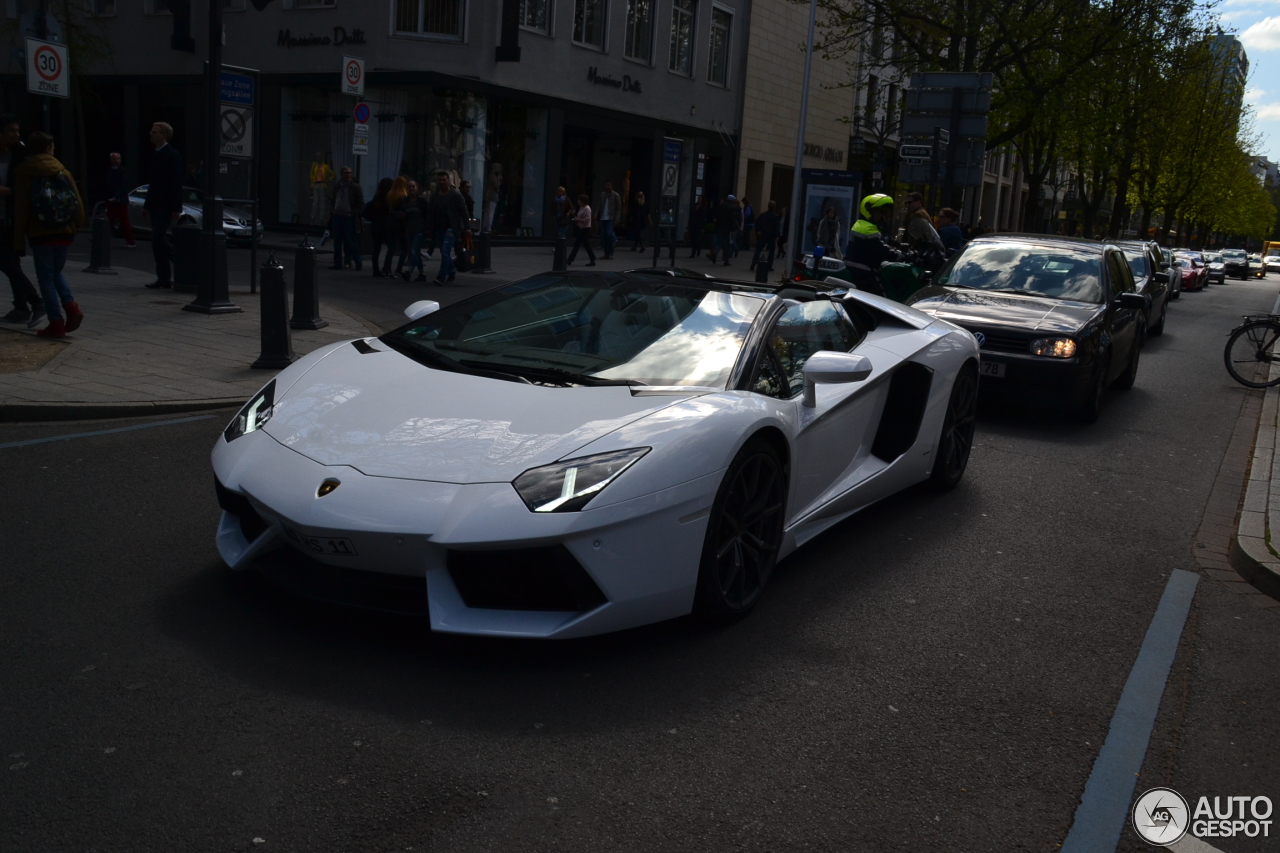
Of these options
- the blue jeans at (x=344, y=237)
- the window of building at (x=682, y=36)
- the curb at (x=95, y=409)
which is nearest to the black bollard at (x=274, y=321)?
the curb at (x=95, y=409)

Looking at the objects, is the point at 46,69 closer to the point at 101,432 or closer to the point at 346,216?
the point at 346,216

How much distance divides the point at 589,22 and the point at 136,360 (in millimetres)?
25639

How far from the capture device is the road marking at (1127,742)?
3.07 meters

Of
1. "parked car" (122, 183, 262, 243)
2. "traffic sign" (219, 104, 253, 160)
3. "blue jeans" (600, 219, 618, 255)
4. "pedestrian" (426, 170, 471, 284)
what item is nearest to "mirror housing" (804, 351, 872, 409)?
"traffic sign" (219, 104, 253, 160)

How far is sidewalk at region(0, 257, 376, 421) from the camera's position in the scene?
25.0 ft

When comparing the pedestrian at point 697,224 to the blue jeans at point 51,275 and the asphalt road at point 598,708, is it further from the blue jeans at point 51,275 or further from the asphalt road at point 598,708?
the asphalt road at point 598,708

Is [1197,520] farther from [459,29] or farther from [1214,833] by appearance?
[459,29]

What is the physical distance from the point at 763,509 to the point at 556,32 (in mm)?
28737

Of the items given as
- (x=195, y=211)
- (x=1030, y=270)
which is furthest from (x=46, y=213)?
(x=195, y=211)

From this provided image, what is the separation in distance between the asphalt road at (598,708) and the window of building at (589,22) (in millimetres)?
28643

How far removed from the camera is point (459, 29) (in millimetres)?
28641

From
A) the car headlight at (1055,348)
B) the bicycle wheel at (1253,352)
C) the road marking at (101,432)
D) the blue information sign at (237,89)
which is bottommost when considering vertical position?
the road marking at (101,432)

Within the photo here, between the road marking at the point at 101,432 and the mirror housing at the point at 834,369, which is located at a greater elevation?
the mirror housing at the point at 834,369

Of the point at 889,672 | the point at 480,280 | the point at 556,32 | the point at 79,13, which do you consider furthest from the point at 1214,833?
the point at 79,13
